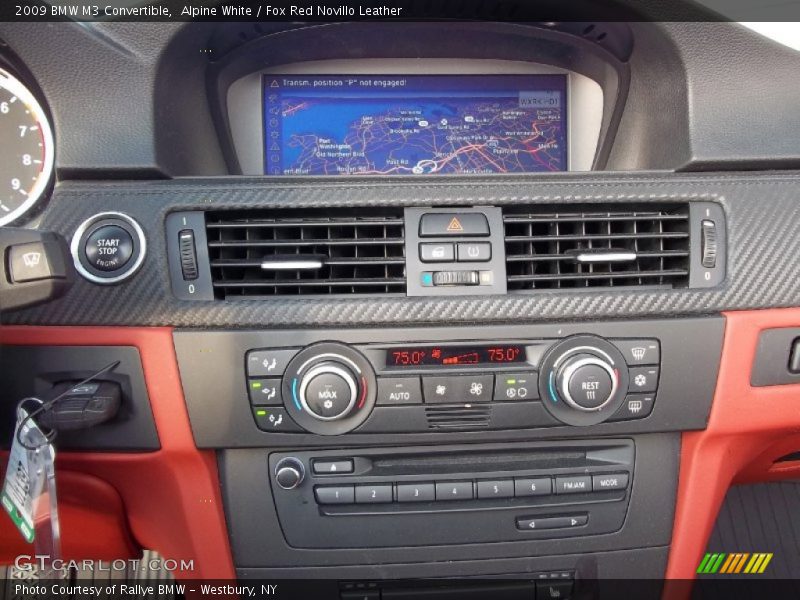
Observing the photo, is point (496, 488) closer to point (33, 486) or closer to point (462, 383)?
point (462, 383)

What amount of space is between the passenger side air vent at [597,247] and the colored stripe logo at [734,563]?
1146 millimetres

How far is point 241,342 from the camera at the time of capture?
50.8 inches

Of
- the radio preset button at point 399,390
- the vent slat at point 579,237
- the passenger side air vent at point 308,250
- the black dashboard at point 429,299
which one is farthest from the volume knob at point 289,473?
the vent slat at point 579,237

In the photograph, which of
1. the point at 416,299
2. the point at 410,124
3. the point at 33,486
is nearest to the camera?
the point at 33,486

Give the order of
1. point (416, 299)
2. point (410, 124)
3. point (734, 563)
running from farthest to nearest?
1. point (734, 563)
2. point (410, 124)
3. point (416, 299)

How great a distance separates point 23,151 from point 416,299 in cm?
96

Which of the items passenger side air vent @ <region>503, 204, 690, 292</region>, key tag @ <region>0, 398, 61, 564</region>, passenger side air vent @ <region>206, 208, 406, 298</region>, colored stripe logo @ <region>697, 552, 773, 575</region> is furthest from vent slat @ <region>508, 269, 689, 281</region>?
colored stripe logo @ <region>697, 552, 773, 575</region>

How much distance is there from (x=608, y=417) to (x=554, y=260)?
14.4 inches

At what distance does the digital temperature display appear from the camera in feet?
4.30

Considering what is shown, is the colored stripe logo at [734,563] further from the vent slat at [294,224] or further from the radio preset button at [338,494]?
the vent slat at [294,224]

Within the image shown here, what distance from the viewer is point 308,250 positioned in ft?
4.32

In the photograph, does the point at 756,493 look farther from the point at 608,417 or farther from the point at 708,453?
the point at 608,417

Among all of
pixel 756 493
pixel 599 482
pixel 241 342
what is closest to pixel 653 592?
pixel 599 482

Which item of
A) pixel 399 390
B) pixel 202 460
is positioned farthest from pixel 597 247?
pixel 202 460
